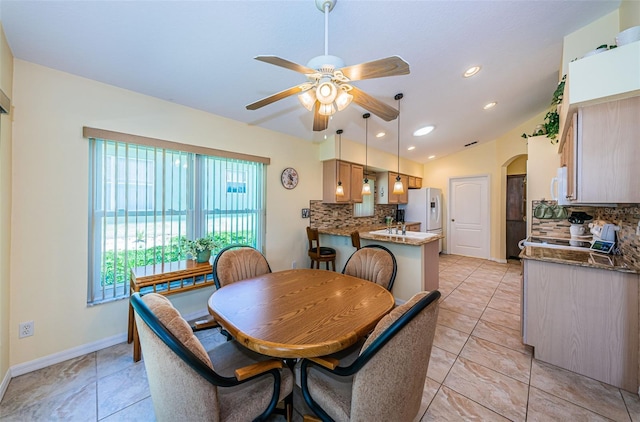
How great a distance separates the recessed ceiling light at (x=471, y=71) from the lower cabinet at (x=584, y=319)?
2022mm

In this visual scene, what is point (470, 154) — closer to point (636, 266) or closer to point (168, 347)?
point (636, 266)

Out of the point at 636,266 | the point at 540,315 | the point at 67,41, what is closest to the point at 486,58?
the point at 636,266

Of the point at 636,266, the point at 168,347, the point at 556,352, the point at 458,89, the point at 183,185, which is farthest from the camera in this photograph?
the point at 458,89

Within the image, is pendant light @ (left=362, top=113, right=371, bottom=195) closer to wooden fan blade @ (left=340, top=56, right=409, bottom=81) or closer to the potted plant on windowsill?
wooden fan blade @ (left=340, top=56, right=409, bottom=81)

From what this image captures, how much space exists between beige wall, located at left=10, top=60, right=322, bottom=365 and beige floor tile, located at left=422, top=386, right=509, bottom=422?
272 centimetres

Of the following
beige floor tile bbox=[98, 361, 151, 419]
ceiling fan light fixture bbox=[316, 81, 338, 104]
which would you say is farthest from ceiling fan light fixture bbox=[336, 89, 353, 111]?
beige floor tile bbox=[98, 361, 151, 419]

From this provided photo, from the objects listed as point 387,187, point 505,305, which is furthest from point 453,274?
point 387,187

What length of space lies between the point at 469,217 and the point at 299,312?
18.8ft

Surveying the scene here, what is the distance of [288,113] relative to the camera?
3.04m

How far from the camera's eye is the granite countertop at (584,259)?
166 centimetres

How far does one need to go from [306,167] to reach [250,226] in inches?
53.3

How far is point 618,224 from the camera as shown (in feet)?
7.15

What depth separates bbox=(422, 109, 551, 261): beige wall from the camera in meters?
4.90

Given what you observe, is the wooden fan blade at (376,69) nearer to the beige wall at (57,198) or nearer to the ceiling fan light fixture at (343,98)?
the ceiling fan light fixture at (343,98)
